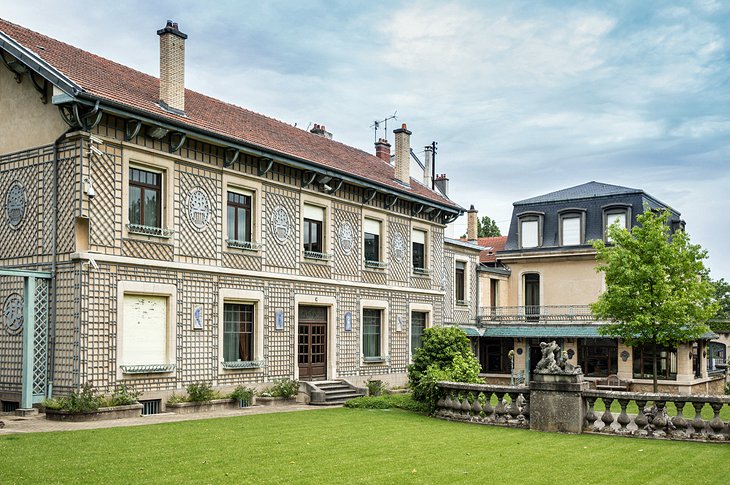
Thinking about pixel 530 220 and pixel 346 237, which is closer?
pixel 346 237

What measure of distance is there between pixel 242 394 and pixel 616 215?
24853mm

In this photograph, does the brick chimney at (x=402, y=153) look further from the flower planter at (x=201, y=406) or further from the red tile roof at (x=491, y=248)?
the red tile roof at (x=491, y=248)

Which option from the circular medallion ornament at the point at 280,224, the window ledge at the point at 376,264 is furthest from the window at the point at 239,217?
the window ledge at the point at 376,264

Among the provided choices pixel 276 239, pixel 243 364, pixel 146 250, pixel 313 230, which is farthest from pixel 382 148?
pixel 146 250

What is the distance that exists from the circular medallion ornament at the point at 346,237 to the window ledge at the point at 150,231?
7.69 m

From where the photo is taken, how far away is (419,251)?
31.3 meters

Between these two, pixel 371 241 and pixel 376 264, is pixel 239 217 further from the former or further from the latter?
pixel 376 264

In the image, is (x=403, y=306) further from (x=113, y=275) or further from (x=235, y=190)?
(x=113, y=275)

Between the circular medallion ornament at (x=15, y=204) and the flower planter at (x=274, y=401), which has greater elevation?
the circular medallion ornament at (x=15, y=204)

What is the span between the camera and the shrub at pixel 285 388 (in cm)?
2270

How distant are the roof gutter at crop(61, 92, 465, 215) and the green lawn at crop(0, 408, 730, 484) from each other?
721cm

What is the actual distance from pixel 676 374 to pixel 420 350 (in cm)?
1954

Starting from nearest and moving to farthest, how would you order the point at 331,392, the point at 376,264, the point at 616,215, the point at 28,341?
the point at 28,341 → the point at 331,392 → the point at 376,264 → the point at 616,215

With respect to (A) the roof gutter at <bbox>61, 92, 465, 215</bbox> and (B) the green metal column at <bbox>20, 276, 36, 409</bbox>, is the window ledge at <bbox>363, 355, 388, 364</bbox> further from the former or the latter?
(B) the green metal column at <bbox>20, 276, 36, 409</bbox>
